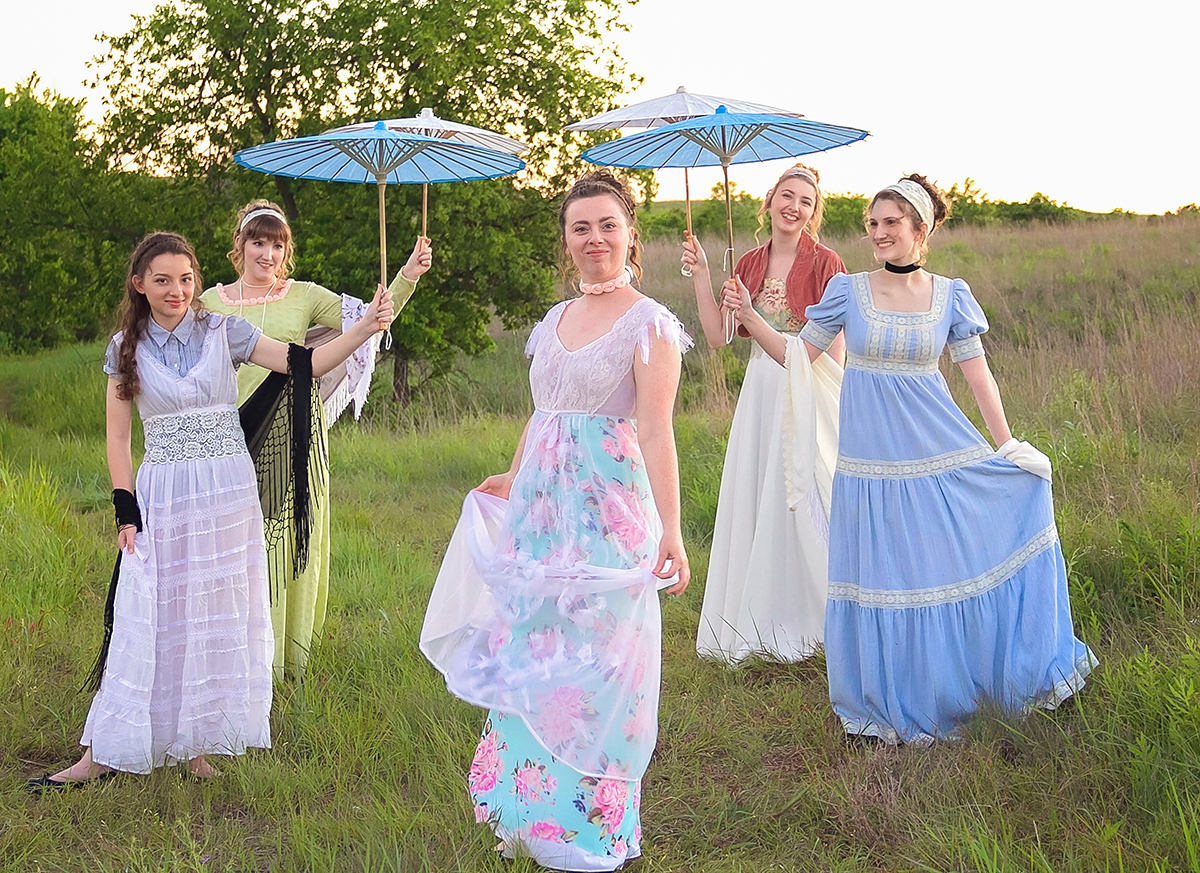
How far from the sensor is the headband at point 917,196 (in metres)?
4.16

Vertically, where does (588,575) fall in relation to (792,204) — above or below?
below

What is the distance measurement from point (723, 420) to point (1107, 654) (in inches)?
201

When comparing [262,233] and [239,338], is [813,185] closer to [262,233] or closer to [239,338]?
[262,233]

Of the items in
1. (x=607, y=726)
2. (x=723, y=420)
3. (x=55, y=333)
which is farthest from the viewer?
(x=55, y=333)

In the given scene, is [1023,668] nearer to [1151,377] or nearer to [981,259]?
[1151,377]

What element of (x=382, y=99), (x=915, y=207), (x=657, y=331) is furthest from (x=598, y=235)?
(x=382, y=99)

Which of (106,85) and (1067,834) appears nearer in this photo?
(1067,834)

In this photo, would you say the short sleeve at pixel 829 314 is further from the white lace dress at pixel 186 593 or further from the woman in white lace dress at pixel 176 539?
the white lace dress at pixel 186 593

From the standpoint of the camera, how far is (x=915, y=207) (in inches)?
164

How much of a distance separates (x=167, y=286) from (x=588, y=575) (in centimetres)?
190

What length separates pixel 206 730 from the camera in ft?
13.2

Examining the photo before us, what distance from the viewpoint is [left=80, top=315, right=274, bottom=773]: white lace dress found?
3877mm

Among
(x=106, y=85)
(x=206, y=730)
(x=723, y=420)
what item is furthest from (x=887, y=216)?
(x=106, y=85)

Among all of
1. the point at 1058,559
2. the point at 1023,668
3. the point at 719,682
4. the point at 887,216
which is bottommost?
the point at 719,682
